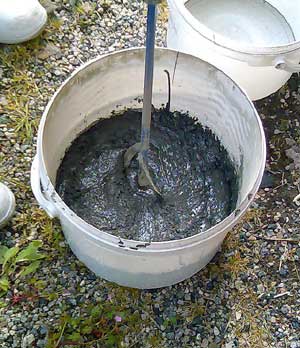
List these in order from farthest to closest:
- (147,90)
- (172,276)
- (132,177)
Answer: (132,177), (172,276), (147,90)

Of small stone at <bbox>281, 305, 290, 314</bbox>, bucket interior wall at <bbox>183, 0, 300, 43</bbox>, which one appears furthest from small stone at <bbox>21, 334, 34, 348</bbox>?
bucket interior wall at <bbox>183, 0, 300, 43</bbox>

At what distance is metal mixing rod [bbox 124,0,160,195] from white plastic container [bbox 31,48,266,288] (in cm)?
13

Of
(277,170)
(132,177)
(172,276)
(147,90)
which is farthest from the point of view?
(277,170)

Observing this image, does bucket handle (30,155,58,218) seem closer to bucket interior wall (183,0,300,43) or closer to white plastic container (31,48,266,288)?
white plastic container (31,48,266,288)

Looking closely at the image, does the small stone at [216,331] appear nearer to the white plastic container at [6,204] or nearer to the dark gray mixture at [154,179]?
the dark gray mixture at [154,179]

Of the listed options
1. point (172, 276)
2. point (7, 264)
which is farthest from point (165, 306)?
point (7, 264)

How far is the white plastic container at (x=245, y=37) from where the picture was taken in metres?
1.35

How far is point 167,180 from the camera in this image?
4.48 feet

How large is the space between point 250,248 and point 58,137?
477mm

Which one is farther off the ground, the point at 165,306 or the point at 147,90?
the point at 147,90

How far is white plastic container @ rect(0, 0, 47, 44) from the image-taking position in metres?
1.52

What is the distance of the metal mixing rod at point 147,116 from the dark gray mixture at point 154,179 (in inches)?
0.9

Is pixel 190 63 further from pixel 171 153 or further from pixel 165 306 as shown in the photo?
pixel 165 306

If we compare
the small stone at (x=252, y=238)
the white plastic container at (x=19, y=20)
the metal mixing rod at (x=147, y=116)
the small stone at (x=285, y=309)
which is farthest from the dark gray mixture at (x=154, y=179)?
the white plastic container at (x=19, y=20)
